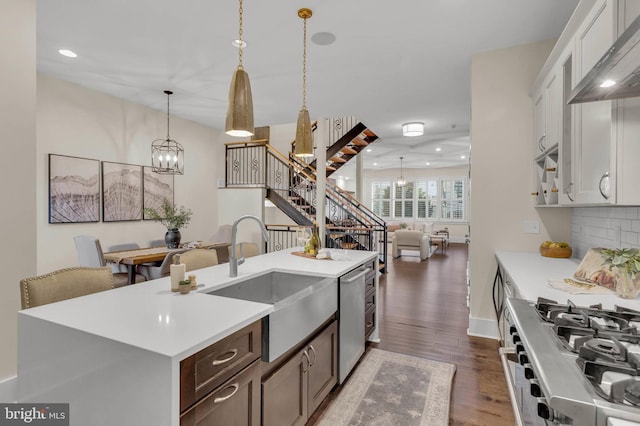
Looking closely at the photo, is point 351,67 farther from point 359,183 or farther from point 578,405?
point 359,183

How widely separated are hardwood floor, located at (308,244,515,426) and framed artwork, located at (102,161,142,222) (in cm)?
408

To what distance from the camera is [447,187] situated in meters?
12.3

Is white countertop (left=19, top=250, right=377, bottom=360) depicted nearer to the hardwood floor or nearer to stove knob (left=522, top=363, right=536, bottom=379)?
stove knob (left=522, top=363, right=536, bottom=379)

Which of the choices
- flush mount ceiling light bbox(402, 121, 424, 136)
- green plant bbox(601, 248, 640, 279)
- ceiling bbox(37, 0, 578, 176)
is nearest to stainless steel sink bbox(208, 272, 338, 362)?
green plant bbox(601, 248, 640, 279)

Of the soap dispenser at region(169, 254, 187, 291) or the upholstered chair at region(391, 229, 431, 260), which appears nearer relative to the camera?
the soap dispenser at region(169, 254, 187, 291)

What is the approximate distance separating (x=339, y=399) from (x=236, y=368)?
126 centimetres

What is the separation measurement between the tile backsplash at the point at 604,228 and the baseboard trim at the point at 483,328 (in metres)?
1.02

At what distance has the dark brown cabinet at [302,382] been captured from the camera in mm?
1510

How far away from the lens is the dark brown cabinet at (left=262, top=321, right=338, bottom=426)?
151 centimetres

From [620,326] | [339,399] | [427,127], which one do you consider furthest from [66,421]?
[427,127]

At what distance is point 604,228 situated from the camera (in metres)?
2.29

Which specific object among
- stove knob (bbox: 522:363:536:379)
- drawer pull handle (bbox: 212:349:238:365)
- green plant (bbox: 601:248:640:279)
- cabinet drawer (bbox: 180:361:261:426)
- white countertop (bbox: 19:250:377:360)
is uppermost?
green plant (bbox: 601:248:640:279)

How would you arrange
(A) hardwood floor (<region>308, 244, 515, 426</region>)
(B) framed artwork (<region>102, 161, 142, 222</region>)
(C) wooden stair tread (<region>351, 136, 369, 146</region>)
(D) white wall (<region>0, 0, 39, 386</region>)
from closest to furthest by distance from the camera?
(A) hardwood floor (<region>308, 244, 515, 426</region>)
(D) white wall (<region>0, 0, 39, 386</region>)
(B) framed artwork (<region>102, 161, 142, 222</region>)
(C) wooden stair tread (<region>351, 136, 369, 146</region>)

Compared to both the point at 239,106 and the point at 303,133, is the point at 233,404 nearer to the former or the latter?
the point at 239,106
